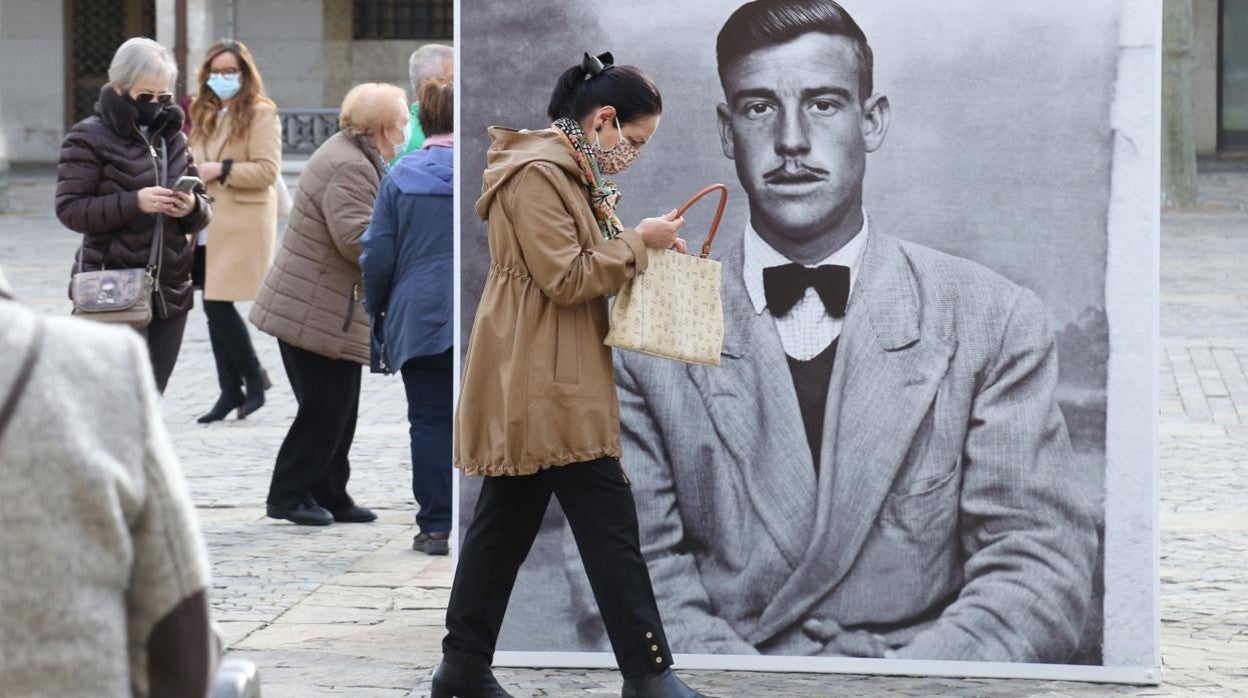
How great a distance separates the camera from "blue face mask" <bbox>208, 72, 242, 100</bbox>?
8984 mm

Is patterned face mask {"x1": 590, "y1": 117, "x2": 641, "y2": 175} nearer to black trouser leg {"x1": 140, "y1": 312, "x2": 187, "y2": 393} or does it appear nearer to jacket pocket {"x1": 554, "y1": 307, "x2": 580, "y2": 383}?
jacket pocket {"x1": 554, "y1": 307, "x2": 580, "y2": 383}

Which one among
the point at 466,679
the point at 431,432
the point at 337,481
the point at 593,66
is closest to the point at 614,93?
the point at 593,66

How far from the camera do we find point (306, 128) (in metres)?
29.4

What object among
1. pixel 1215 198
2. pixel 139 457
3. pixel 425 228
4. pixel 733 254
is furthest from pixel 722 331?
pixel 1215 198

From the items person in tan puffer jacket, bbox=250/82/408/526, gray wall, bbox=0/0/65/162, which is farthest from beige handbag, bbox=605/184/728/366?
gray wall, bbox=0/0/65/162

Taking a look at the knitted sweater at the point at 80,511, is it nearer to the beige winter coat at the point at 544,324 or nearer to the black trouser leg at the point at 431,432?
the beige winter coat at the point at 544,324

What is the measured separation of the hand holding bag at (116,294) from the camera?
22.4ft

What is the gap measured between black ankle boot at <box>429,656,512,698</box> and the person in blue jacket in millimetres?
1965

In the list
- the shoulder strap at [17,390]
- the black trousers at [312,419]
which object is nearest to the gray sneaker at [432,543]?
the black trousers at [312,419]

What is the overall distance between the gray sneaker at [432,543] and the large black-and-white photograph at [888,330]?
5.85ft

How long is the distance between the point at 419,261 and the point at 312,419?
912mm

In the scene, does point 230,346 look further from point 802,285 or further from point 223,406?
point 802,285

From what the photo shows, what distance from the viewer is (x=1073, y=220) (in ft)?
15.7

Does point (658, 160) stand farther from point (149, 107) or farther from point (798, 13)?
point (149, 107)
